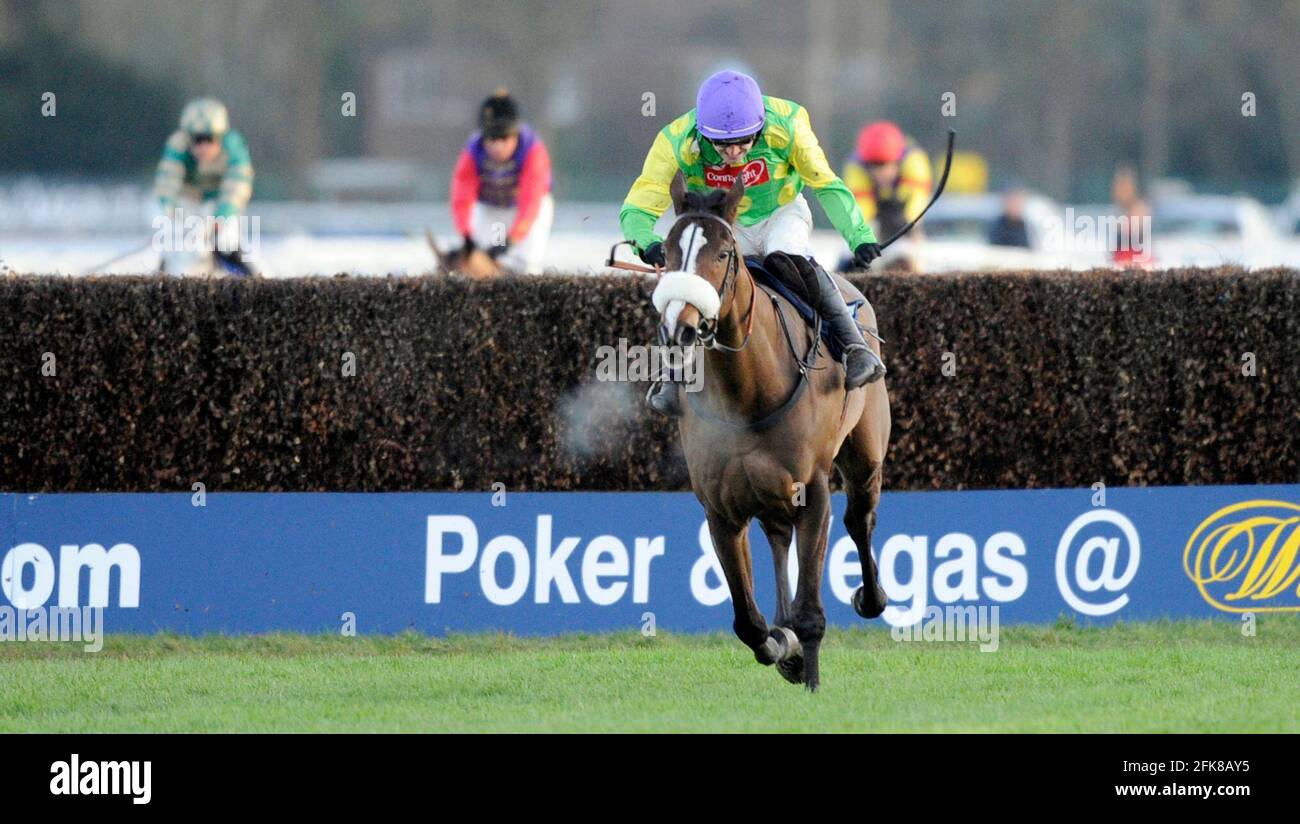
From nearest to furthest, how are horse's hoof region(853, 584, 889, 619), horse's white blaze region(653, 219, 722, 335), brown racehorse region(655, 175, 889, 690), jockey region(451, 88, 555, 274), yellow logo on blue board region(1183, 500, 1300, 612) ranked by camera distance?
horse's white blaze region(653, 219, 722, 335) → brown racehorse region(655, 175, 889, 690) → horse's hoof region(853, 584, 889, 619) → yellow logo on blue board region(1183, 500, 1300, 612) → jockey region(451, 88, 555, 274)

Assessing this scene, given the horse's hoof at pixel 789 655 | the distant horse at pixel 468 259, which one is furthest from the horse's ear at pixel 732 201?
the distant horse at pixel 468 259

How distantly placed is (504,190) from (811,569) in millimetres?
6653

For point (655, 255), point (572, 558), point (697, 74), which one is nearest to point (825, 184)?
point (655, 255)

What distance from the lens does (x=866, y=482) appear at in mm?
8492

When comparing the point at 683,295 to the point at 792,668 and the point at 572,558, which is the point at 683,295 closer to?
the point at 792,668

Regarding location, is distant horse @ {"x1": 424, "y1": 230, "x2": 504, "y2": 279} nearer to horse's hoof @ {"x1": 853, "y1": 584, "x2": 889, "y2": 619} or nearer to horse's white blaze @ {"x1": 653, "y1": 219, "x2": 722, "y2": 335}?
horse's hoof @ {"x1": 853, "y1": 584, "x2": 889, "y2": 619}

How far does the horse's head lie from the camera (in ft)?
21.3

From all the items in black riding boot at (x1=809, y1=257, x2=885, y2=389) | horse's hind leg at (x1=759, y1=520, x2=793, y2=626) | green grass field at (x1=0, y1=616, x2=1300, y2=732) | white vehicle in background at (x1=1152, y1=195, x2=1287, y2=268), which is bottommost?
green grass field at (x1=0, y1=616, x2=1300, y2=732)

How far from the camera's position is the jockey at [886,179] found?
15.1 meters

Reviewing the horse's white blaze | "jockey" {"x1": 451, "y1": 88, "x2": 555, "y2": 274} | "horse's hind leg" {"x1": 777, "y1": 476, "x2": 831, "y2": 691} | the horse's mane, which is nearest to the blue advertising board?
"horse's hind leg" {"x1": 777, "y1": 476, "x2": 831, "y2": 691}

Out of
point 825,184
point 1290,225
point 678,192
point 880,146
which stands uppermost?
point 1290,225

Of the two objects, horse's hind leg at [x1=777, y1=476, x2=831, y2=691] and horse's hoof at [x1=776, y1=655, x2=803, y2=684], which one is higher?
horse's hind leg at [x1=777, y1=476, x2=831, y2=691]
